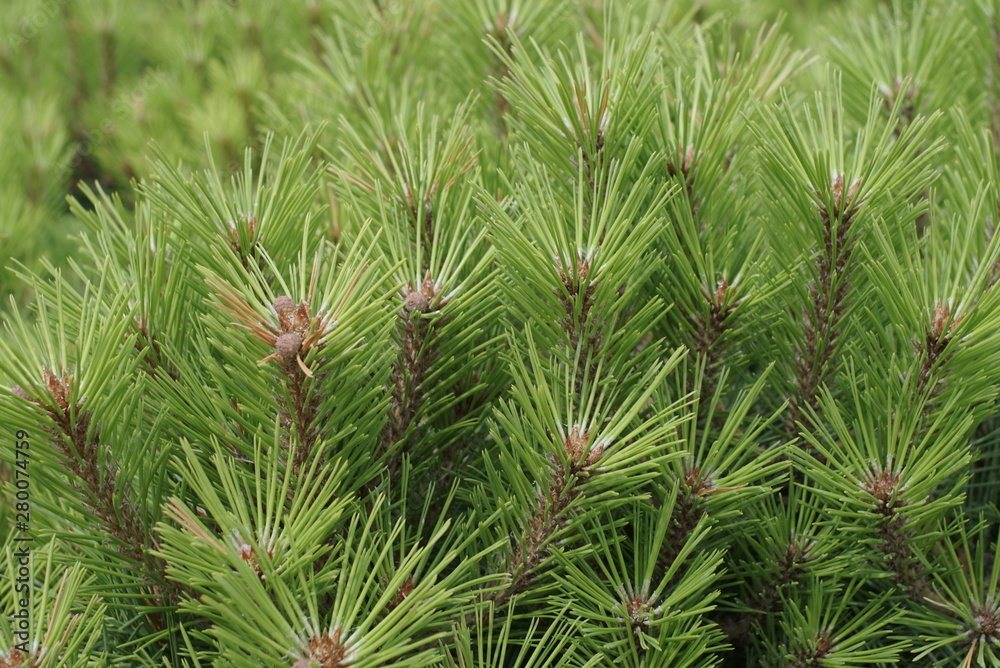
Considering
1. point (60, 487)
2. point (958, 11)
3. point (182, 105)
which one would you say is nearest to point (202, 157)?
point (182, 105)

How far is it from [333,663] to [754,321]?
1.07 ft

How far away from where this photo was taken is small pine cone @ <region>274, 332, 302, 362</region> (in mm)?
382

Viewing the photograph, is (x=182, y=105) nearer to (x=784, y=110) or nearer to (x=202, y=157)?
(x=202, y=157)

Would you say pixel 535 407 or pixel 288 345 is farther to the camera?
pixel 535 407

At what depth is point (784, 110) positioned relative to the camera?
0.50 meters

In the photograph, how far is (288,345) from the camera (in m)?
0.38

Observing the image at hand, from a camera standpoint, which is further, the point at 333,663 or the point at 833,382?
the point at 833,382

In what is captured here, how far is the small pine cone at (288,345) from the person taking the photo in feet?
1.25

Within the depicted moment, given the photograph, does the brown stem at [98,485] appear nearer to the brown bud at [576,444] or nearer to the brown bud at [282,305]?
the brown bud at [282,305]

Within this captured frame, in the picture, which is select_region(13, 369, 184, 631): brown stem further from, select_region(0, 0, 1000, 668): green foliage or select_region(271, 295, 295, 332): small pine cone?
select_region(271, 295, 295, 332): small pine cone

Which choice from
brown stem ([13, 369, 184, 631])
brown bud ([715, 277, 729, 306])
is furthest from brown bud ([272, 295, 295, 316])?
brown bud ([715, 277, 729, 306])

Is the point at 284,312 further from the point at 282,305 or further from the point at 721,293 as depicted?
the point at 721,293

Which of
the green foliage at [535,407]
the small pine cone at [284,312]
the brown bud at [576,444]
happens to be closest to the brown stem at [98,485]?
the green foliage at [535,407]

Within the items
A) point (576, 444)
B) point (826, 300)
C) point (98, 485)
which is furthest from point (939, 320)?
point (98, 485)
